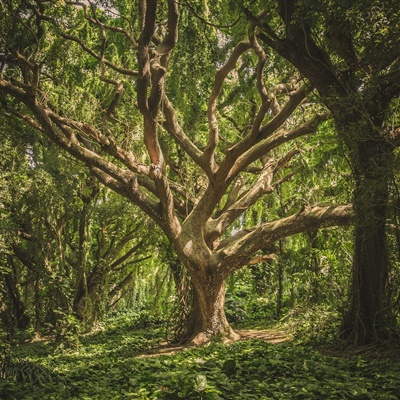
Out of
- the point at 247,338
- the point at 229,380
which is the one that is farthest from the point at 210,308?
the point at 229,380

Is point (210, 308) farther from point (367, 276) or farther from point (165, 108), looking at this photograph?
point (165, 108)

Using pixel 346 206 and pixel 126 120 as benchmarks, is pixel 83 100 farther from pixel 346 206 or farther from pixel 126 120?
pixel 346 206

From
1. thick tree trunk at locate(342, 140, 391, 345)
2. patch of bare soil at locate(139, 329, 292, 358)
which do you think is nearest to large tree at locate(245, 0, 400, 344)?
thick tree trunk at locate(342, 140, 391, 345)

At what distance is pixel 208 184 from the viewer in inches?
331

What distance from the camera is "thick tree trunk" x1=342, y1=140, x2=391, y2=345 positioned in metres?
5.07

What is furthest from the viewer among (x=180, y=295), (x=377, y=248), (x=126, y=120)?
A: (x=180, y=295)

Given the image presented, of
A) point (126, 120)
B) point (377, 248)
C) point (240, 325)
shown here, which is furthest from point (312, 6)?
point (240, 325)

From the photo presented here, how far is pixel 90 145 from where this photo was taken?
754 cm

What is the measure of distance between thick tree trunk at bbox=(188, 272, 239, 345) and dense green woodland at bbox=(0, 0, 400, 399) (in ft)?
0.13

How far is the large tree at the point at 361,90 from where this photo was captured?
150 inches

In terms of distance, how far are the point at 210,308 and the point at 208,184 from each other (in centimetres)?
244

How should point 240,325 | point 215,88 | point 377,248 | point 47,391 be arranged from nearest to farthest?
1. point 47,391
2. point 377,248
3. point 215,88
4. point 240,325

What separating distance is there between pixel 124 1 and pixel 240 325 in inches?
328

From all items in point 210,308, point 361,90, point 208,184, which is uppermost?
point 361,90
